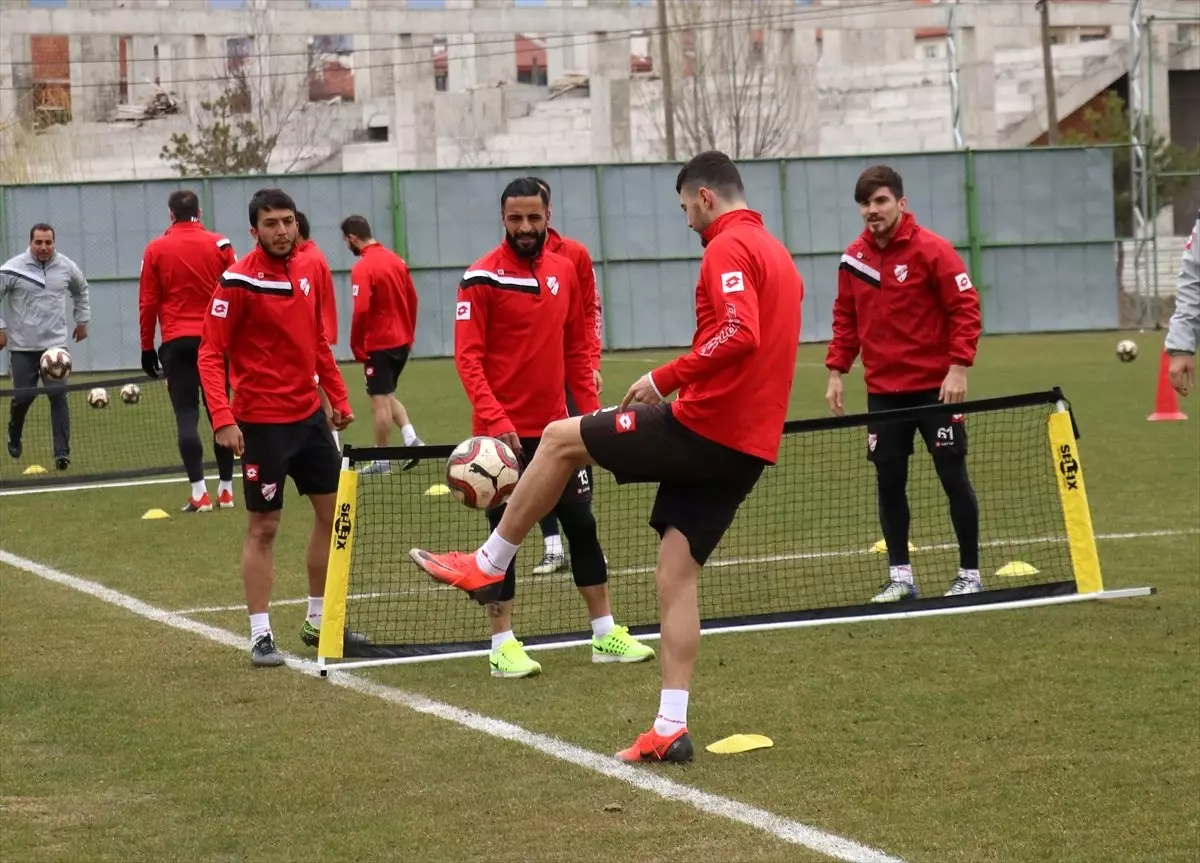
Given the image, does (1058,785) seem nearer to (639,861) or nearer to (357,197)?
(639,861)

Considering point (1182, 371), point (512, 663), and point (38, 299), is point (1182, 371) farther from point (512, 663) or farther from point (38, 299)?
point (38, 299)

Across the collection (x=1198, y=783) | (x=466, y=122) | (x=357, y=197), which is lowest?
(x=1198, y=783)

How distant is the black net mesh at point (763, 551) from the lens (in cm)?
977

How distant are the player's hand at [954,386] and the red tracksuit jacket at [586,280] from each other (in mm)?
1857

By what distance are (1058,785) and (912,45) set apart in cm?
5853

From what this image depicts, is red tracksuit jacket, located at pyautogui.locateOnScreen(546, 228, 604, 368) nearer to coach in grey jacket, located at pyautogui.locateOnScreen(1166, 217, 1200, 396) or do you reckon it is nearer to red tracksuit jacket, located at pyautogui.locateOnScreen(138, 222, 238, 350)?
coach in grey jacket, located at pyautogui.locateOnScreen(1166, 217, 1200, 396)

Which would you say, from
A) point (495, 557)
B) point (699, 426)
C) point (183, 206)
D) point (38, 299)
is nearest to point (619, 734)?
point (495, 557)

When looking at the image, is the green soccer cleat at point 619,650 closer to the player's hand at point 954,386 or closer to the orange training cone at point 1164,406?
the player's hand at point 954,386

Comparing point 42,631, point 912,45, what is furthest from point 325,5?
point 42,631

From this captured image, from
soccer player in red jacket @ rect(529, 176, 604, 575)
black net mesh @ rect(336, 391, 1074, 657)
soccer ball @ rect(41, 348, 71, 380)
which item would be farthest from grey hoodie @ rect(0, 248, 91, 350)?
soccer player in red jacket @ rect(529, 176, 604, 575)

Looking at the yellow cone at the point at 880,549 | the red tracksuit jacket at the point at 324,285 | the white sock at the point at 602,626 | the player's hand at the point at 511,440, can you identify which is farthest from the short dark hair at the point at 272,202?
the yellow cone at the point at 880,549

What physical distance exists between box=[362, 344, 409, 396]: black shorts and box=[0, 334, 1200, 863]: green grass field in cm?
554

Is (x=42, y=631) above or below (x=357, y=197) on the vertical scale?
below

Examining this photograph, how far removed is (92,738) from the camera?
750 cm
